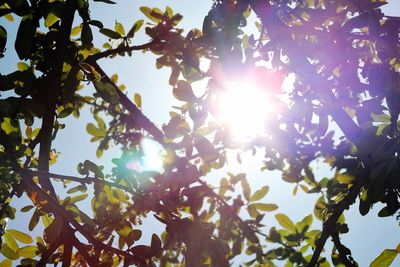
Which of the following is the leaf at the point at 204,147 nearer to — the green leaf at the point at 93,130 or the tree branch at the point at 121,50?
the tree branch at the point at 121,50

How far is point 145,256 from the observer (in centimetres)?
193

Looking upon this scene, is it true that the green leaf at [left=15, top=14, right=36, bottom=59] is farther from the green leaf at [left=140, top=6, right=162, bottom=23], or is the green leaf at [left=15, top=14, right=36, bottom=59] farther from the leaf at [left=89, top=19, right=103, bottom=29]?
the green leaf at [left=140, top=6, right=162, bottom=23]

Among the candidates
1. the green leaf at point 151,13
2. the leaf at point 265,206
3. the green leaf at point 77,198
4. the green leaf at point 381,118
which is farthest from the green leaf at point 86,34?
the leaf at point 265,206

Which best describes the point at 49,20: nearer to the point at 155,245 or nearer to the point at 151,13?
the point at 151,13

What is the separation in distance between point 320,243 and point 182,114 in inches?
Result: 49.3

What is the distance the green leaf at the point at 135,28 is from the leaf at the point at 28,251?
1705mm

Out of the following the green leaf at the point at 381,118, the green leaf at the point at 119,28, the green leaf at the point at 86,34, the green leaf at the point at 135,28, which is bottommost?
the green leaf at the point at 381,118

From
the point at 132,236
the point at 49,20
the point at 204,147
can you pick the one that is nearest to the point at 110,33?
the point at 49,20

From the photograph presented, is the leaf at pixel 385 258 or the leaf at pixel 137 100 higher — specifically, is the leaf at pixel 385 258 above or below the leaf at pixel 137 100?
below

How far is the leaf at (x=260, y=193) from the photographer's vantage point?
321 cm

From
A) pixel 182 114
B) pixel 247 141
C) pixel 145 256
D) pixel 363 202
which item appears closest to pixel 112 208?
pixel 145 256

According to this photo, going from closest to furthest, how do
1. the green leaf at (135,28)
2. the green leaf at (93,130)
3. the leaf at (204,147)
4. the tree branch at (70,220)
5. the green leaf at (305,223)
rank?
the tree branch at (70,220) → the leaf at (204,147) → the green leaf at (135,28) → the green leaf at (305,223) → the green leaf at (93,130)

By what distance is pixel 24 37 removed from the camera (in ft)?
6.04

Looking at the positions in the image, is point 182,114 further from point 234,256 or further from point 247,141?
point 234,256
